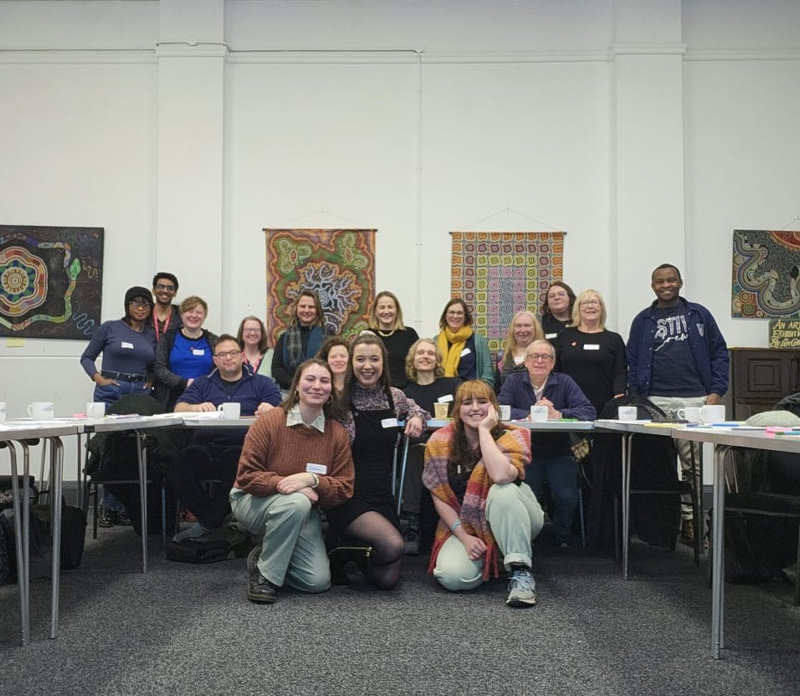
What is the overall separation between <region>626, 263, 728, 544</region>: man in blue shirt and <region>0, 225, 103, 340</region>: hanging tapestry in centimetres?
423

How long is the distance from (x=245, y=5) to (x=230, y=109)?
0.85 metres

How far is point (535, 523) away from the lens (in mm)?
3396

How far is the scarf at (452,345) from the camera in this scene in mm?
5160

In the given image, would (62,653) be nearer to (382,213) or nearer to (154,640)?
(154,640)

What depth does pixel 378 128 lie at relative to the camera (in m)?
6.56

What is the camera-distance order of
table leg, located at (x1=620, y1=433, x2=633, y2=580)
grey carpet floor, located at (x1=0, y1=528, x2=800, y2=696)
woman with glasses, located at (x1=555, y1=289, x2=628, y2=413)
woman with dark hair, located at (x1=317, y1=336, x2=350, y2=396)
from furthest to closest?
woman with glasses, located at (x1=555, y1=289, x2=628, y2=413)
woman with dark hair, located at (x1=317, y1=336, x2=350, y2=396)
table leg, located at (x1=620, y1=433, x2=633, y2=580)
grey carpet floor, located at (x1=0, y1=528, x2=800, y2=696)

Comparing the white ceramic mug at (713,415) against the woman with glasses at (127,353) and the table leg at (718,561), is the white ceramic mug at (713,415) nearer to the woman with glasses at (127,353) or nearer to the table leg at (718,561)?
the table leg at (718,561)

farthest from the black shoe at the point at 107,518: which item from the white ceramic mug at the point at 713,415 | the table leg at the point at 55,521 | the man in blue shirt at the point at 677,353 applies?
the white ceramic mug at the point at 713,415

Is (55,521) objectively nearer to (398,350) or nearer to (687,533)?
(398,350)

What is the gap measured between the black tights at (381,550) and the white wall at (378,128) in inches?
128

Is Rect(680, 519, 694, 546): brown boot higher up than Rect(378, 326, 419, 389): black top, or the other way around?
Rect(378, 326, 419, 389): black top

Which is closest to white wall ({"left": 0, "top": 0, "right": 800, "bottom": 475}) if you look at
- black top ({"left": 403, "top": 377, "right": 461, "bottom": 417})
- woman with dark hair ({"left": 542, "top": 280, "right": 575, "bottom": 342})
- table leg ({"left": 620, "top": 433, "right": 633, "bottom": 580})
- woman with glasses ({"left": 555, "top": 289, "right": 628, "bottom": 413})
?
woman with dark hair ({"left": 542, "top": 280, "right": 575, "bottom": 342})

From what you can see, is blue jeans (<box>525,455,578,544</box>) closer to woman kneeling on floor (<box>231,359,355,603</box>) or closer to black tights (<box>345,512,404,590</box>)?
black tights (<box>345,512,404,590</box>)

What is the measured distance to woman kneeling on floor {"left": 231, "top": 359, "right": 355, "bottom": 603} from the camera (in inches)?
127
